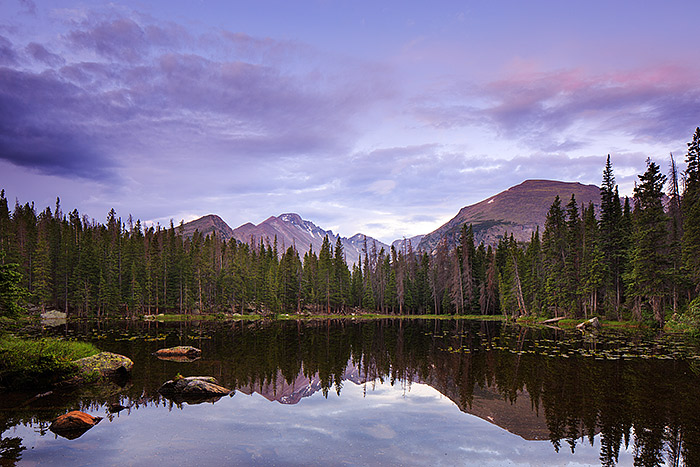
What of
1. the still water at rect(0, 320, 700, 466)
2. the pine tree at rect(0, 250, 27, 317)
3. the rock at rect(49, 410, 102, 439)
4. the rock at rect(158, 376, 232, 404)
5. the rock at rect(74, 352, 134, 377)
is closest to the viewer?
the still water at rect(0, 320, 700, 466)

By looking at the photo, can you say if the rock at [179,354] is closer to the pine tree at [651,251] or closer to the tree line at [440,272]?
the tree line at [440,272]

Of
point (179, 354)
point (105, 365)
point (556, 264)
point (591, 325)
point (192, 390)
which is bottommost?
point (591, 325)

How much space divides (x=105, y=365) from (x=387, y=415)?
16467mm

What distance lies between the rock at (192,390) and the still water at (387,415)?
67 centimetres

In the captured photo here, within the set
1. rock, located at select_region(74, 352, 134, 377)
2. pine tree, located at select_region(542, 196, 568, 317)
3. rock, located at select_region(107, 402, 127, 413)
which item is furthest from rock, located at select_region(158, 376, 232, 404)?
pine tree, located at select_region(542, 196, 568, 317)

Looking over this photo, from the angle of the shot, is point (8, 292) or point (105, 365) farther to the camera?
point (105, 365)

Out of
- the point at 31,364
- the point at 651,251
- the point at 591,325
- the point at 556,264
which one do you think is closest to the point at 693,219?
the point at 651,251

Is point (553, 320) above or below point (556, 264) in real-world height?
below

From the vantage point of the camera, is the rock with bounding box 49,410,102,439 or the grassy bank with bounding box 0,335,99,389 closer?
the rock with bounding box 49,410,102,439

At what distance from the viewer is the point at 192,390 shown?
19391mm

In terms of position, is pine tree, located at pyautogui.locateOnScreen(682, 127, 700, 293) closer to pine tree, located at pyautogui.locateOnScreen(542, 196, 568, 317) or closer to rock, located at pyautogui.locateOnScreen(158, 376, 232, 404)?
pine tree, located at pyautogui.locateOnScreen(542, 196, 568, 317)

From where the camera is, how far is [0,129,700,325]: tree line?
2042 inches

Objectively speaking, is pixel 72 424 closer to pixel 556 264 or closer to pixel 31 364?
pixel 31 364

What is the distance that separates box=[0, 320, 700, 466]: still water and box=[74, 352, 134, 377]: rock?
0.95 meters
